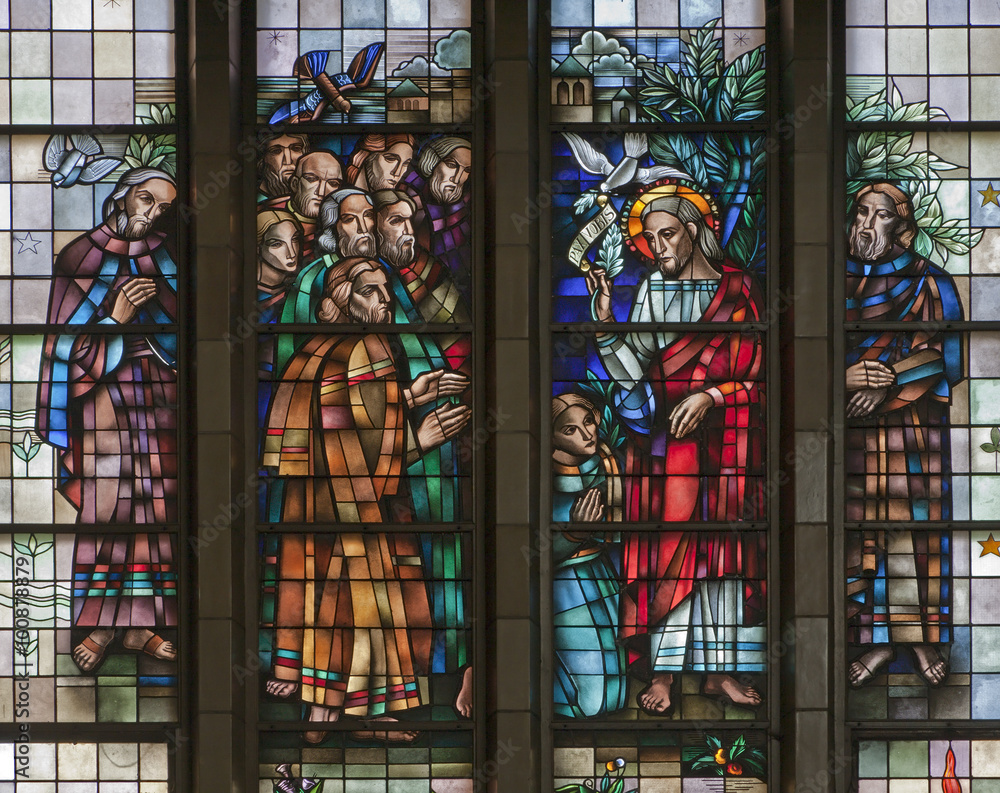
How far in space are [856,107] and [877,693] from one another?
14.6 ft

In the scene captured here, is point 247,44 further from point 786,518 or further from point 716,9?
point 786,518

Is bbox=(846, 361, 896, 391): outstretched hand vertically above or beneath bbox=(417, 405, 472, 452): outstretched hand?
above

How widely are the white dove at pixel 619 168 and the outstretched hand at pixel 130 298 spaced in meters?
3.44

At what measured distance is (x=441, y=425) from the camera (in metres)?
8.16

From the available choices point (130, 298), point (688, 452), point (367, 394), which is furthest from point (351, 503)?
point (688, 452)

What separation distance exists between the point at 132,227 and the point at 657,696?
17.5 feet

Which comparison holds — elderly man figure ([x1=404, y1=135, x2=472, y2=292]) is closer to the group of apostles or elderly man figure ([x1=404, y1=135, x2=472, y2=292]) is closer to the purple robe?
the group of apostles

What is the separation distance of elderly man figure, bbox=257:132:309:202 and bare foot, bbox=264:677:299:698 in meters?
3.64

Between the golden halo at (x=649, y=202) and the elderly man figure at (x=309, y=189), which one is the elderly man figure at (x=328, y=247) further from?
the golden halo at (x=649, y=202)

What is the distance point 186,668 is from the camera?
7.93 meters

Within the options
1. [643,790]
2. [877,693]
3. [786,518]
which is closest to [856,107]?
[786,518]

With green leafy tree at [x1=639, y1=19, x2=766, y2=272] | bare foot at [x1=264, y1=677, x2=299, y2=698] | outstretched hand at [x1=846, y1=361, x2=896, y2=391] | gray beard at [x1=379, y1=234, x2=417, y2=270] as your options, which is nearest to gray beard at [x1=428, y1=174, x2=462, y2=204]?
gray beard at [x1=379, y1=234, x2=417, y2=270]

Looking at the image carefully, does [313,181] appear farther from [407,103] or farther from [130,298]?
[130,298]

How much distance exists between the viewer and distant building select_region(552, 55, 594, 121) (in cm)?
836
